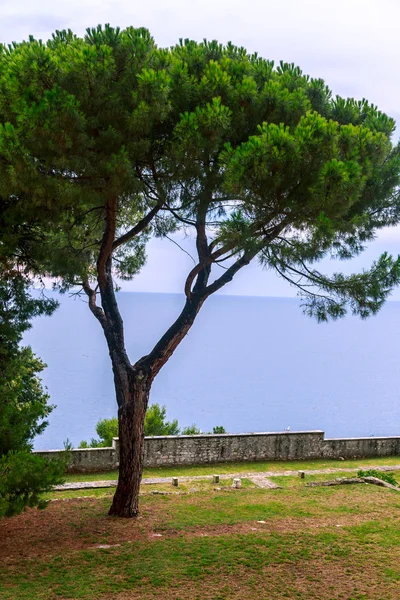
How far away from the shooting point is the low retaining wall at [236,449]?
47.2 feet

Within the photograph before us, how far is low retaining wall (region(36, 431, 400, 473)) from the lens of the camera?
1438 centimetres

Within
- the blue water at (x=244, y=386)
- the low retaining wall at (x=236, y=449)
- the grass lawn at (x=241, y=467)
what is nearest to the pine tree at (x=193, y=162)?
the grass lawn at (x=241, y=467)

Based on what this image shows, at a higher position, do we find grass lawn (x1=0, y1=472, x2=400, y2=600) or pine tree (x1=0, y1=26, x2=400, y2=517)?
pine tree (x1=0, y1=26, x2=400, y2=517)

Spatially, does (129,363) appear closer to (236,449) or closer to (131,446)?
(131,446)

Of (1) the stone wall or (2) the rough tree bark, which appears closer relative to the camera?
(2) the rough tree bark

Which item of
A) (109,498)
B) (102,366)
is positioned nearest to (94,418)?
(102,366)

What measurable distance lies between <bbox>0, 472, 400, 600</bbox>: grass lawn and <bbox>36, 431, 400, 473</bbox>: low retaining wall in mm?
3255

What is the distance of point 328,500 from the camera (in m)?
11.1

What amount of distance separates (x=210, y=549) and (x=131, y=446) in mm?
2196

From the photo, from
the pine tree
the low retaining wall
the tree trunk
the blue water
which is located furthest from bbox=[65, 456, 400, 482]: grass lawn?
the blue water

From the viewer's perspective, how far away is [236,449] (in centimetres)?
1541

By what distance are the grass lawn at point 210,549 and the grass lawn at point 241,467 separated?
2848 mm

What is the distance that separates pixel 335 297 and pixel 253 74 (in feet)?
11.9

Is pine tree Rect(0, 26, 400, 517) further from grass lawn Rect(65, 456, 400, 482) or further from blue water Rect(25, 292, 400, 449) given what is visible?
blue water Rect(25, 292, 400, 449)
